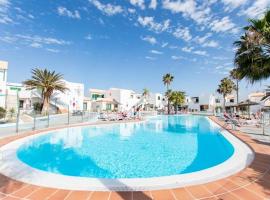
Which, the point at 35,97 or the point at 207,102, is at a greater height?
the point at 207,102

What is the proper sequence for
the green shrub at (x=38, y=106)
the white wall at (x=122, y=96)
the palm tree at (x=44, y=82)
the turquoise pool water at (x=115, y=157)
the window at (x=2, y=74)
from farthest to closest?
the white wall at (x=122, y=96)
the green shrub at (x=38, y=106)
the palm tree at (x=44, y=82)
the window at (x=2, y=74)
the turquoise pool water at (x=115, y=157)

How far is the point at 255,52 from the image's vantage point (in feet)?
30.2

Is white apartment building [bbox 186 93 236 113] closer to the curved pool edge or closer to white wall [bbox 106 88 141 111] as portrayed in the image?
white wall [bbox 106 88 141 111]

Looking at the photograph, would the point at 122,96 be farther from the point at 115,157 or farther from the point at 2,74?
the point at 115,157

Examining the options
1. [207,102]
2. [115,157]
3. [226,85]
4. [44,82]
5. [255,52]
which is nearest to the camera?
[115,157]

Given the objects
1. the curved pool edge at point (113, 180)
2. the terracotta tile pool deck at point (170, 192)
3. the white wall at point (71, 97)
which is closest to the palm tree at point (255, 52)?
the curved pool edge at point (113, 180)

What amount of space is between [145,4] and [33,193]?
15575mm

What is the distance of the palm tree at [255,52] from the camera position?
8281 millimetres

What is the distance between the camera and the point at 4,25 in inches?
573

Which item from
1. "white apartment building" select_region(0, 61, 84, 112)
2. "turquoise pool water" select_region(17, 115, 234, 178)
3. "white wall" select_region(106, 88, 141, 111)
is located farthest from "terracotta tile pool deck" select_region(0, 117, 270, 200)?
"white wall" select_region(106, 88, 141, 111)

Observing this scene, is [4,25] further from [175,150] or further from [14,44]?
[175,150]

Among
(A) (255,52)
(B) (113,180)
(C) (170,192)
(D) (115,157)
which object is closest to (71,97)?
(D) (115,157)

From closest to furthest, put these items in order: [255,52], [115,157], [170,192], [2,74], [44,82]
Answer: [170,192], [115,157], [255,52], [2,74], [44,82]

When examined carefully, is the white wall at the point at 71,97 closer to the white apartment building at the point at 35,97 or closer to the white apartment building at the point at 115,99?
the white apartment building at the point at 35,97
